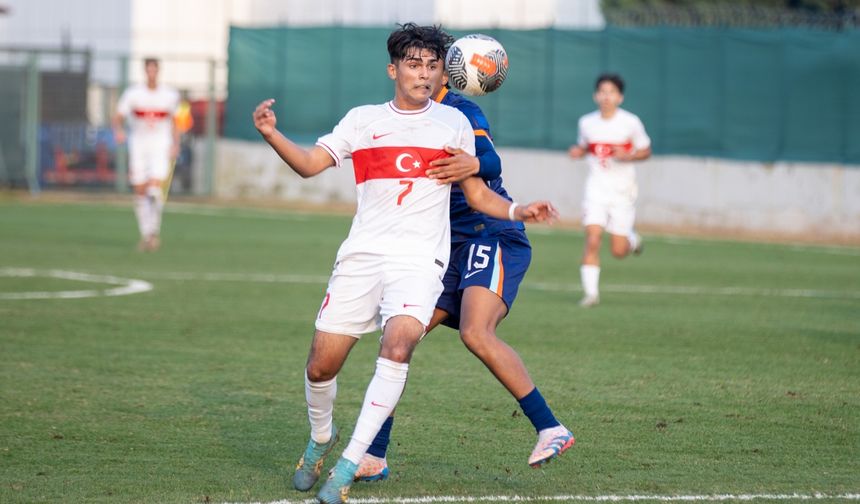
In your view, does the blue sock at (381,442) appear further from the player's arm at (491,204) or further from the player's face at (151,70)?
the player's face at (151,70)

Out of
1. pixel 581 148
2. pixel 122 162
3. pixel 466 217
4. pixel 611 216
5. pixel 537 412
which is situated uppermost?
pixel 581 148

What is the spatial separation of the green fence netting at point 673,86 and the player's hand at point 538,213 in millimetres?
18277

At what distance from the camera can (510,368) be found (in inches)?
242

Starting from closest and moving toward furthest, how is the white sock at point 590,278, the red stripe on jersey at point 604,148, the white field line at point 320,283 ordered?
the white sock at point 590,278
the red stripe on jersey at point 604,148
the white field line at point 320,283

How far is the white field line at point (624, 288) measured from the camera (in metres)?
14.4

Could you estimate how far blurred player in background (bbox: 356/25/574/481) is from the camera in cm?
601

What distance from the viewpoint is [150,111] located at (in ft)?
62.2

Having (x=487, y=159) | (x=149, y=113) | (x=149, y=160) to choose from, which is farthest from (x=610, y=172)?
(x=487, y=159)

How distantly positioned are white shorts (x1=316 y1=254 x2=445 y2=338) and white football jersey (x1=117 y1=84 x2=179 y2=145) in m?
13.6

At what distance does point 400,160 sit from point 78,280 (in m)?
9.12

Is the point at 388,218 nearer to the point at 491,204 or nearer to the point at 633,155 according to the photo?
the point at 491,204

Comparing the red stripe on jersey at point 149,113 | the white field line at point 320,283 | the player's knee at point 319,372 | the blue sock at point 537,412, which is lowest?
the white field line at point 320,283

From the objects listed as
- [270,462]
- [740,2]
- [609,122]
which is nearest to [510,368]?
[270,462]

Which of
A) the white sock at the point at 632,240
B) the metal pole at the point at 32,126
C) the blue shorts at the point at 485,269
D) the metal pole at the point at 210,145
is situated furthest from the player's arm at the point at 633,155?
the metal pole at the point at 32,126
